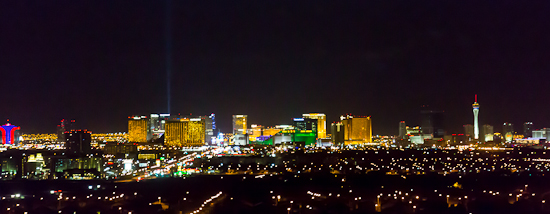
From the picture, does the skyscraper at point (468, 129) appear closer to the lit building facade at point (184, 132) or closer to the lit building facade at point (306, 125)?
the lit building facade at point (306, 125)

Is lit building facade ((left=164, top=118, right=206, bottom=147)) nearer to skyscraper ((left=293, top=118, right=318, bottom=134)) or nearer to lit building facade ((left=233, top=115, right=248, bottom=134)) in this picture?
lit building facade ((left=233, top=115, right=248, bottom=134))

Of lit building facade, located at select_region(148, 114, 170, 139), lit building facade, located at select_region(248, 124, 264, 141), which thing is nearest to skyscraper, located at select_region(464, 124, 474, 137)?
lit building facade, located at select_region(248, 124, 264, 141)

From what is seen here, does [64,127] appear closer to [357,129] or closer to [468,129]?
[357,129]

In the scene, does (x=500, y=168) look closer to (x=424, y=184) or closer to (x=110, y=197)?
(x=424, y=184)

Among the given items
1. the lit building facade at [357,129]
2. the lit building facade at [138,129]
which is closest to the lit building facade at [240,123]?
the lit building facade at [138,129]

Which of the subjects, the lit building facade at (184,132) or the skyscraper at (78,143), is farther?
the lit building facade at (184,132)

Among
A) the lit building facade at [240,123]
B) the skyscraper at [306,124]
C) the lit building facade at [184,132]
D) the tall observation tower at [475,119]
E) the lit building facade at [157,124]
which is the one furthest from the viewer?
the lit building facade at [240,123]
